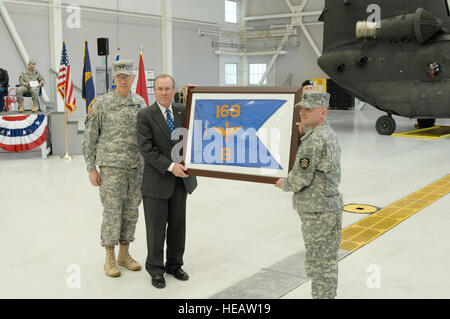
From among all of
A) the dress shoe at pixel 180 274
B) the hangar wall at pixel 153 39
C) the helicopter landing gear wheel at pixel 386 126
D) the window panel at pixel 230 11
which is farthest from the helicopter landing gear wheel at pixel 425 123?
the window panel at pixel 230 11

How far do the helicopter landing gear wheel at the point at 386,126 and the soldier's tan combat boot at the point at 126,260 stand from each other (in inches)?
474

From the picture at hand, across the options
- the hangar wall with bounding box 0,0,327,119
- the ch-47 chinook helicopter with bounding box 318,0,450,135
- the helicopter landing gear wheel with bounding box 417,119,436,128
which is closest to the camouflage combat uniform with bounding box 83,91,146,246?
the ch-47 chinook helicopter with bounding box 318,0,450,135

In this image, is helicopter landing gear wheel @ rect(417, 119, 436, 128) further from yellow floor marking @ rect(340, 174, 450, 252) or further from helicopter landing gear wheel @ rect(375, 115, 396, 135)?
yellow floor marking @ rect(340, 174, 450, 252)

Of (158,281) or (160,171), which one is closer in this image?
(160,171)

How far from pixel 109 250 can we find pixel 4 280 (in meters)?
0.90

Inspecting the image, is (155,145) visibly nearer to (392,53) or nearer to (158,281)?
(158,281)

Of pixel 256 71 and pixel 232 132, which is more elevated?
pixel 256 71

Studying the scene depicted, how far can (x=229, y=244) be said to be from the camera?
16.8ft

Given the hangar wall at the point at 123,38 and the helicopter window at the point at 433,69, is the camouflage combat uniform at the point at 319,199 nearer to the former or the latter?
the helicopter window at the point at 433,69

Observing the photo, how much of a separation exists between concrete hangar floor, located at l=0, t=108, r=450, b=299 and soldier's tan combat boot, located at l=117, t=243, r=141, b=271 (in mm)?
67

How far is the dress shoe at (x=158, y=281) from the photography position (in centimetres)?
387

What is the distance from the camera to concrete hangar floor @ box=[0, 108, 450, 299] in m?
3.89

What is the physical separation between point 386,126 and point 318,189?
1255 centimetres

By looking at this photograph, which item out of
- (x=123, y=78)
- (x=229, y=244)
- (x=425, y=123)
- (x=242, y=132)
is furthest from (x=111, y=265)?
(x=425, y=123)
